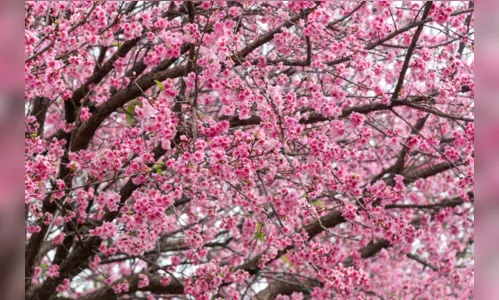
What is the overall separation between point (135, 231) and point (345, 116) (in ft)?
4.77

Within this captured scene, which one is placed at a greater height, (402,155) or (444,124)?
(444,124)

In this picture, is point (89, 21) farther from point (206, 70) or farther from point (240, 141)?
point (240, 141)

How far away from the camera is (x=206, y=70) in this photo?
10.2ft
